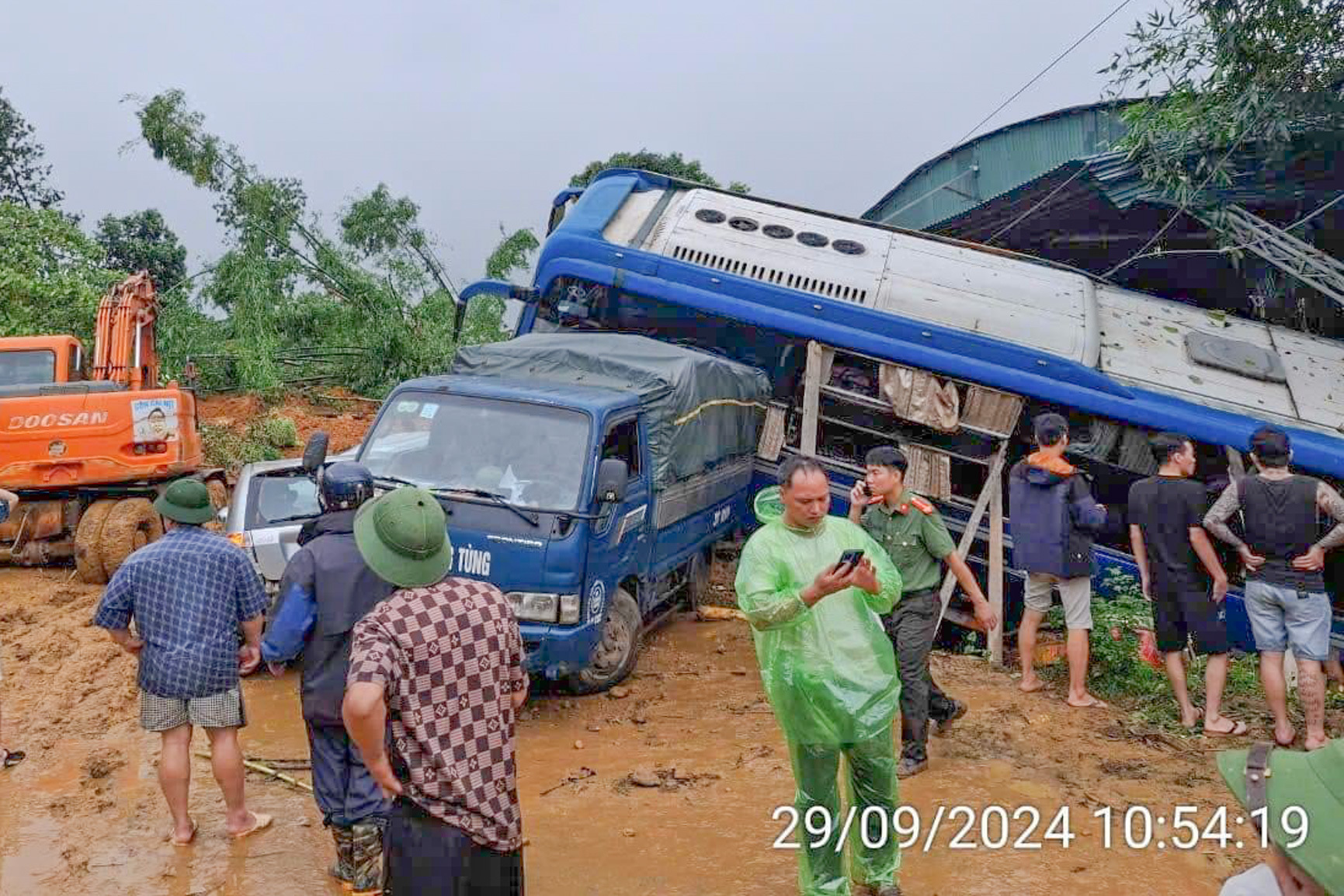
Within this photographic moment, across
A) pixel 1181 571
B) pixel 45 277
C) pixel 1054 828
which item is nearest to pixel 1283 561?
pixel 1181 571

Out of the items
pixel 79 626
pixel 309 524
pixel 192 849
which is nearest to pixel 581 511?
pixel 309 524

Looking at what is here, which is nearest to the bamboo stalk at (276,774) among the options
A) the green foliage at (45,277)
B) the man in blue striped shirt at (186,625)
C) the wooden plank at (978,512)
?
the man in blue striped shirt at (186,625)

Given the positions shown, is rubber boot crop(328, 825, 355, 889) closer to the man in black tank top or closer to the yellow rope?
the yellow rope

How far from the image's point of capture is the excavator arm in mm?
11672

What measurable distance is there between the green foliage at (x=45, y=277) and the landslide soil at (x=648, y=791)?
10127 mm

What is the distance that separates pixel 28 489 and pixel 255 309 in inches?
289

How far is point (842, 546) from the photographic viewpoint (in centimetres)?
390

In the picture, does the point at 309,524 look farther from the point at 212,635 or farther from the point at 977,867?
the point at 977,867

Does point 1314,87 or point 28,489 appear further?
point 28,489

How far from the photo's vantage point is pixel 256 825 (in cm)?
498

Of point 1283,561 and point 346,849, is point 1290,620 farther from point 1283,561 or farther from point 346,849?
point 346,849

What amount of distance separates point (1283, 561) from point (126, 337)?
433 inches

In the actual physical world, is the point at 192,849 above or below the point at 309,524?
below

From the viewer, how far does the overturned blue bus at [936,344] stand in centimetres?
852
